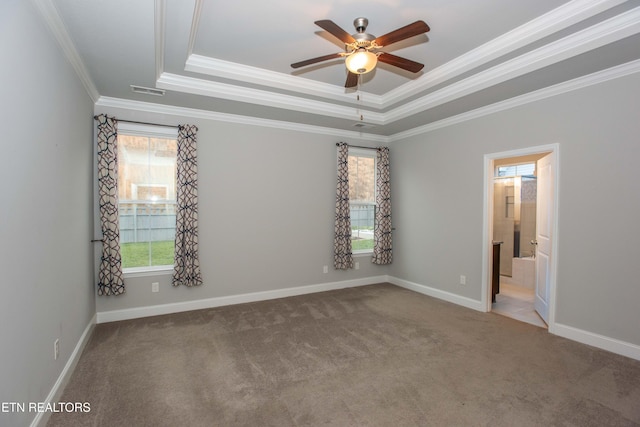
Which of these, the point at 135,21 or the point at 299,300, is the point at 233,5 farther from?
the point at 299,300

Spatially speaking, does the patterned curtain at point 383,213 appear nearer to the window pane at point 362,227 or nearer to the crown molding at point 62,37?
the window pane at point 362,227

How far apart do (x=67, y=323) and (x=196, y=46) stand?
2.77 meters

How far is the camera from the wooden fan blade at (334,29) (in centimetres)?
210

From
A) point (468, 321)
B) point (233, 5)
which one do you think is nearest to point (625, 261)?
point (468, 321)

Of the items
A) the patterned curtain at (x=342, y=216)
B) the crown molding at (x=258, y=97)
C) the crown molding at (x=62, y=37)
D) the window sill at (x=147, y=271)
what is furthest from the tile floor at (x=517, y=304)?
the crown molding at (x=62, y=37)

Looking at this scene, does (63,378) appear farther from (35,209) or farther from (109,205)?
(109,205)

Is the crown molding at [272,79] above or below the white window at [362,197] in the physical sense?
above

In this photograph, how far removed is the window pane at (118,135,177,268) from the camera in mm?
3840

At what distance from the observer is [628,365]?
8.89 feet

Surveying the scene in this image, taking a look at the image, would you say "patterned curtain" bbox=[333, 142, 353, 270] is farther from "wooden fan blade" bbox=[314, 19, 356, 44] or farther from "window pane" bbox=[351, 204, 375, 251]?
"wooden fan blade" bbox=[314, 19, 356, 44]

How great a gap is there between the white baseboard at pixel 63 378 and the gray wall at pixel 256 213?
728mm

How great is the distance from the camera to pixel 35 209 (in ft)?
6.31

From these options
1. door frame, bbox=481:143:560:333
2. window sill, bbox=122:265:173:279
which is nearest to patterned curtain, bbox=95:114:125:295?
window sill, bbox=122:265:173:279

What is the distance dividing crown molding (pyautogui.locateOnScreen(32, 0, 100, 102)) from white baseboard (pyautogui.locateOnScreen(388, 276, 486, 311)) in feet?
16.8
